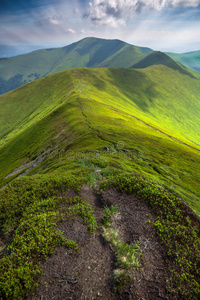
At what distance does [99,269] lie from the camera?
1264 cm

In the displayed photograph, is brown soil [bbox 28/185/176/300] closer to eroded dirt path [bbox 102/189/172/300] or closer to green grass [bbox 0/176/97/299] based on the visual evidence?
eroded dirt path [bbox 102/189/172/300]

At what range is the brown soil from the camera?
36.6 ft

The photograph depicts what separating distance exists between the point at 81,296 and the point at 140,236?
284 inches

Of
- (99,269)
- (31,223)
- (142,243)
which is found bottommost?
(142,243)

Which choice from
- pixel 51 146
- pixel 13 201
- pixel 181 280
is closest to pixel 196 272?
pixel 181 280

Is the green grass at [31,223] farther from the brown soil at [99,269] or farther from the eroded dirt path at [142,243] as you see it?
the eroded dirt path at [142,243]

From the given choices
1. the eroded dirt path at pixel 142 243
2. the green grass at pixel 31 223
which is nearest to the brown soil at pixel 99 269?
the eroded dirt path at pixel 142 243

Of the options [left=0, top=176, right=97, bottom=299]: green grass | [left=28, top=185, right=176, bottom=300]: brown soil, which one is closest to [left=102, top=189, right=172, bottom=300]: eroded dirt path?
[left=28, top=185, right=176, bottom=300]: brown soil

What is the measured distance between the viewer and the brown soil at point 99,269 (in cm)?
1114

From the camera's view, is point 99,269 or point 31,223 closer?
point 99,269

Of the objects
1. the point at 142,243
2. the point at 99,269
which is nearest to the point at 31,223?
the point at 99,269

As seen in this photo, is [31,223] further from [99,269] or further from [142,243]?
[142,243]

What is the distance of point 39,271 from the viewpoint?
37.6 ft

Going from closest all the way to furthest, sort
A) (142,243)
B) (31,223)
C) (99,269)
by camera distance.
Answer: (99,269) < (142,243) < (31,223)
